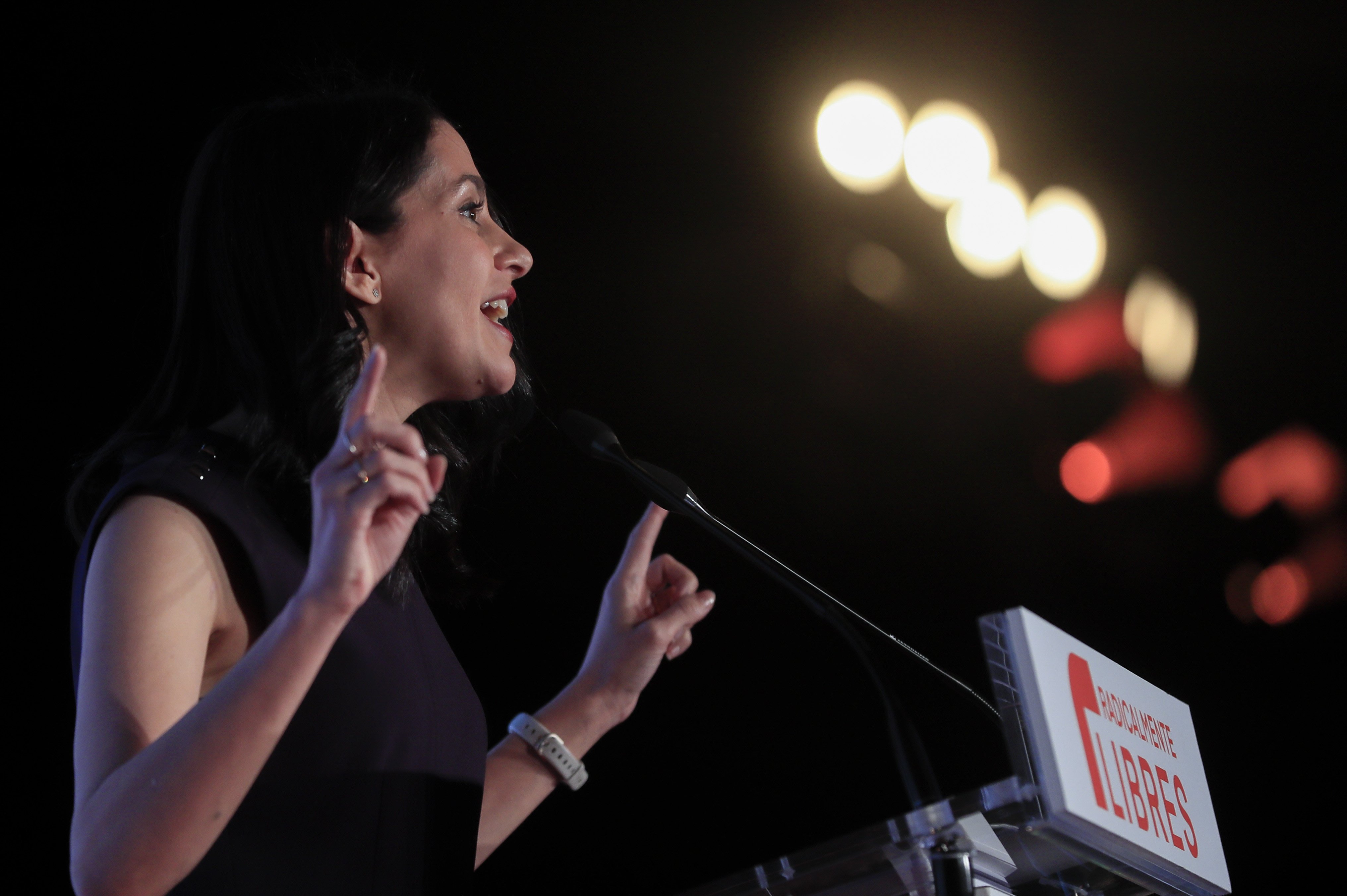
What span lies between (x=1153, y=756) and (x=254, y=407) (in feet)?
3.51

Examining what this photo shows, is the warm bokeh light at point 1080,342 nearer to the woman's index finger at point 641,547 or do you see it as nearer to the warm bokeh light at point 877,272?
the warm bokeh light at point 877,272

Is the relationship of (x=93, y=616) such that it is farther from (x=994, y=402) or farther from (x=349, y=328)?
(x=994, y=402)

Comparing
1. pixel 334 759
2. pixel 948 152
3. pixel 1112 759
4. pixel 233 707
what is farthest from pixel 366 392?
pixel 948 152

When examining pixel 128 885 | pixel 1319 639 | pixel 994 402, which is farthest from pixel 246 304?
pixel 1319 639

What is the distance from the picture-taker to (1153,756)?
105 centimetres

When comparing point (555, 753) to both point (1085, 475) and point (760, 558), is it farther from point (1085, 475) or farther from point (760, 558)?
point (1085, 475)

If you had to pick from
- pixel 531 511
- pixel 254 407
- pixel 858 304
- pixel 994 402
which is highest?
pixel 858 304

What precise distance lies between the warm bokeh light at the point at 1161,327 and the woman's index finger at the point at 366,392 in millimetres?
2909

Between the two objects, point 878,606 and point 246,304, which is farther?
point 878,606

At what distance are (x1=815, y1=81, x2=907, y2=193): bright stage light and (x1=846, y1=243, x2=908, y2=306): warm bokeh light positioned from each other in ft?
0.70

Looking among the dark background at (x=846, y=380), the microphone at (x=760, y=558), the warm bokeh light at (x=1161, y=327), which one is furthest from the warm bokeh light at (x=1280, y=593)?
the microphone at (x=760, y=558)

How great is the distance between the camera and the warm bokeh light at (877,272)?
10.5ft

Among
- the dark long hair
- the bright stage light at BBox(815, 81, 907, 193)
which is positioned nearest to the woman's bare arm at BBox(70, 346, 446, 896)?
the dark long hair

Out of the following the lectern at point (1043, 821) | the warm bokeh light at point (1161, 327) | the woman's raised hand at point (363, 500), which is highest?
the warm bokeh light at point (1161, 327)
